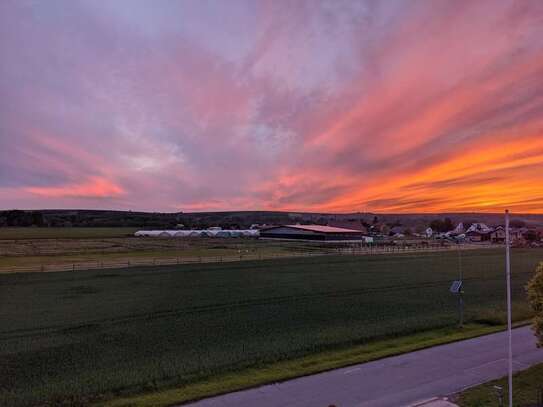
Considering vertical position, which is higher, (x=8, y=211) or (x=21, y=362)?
(x=8, y=211)

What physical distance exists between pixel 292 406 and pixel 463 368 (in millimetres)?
6017

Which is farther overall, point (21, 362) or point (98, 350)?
point (98, 350)

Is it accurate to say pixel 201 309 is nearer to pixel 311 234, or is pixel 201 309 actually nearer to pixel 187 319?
pixel 187 319

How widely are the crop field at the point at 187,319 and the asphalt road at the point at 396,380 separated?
2.36 metres

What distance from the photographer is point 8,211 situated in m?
184

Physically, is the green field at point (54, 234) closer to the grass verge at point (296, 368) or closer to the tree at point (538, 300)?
the grass verge at point (296, 368)

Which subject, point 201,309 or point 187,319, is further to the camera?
point 201,309

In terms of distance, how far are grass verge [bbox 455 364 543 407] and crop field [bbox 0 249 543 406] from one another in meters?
5.91

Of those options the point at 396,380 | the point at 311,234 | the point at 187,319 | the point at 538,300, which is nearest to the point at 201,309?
the point at 187,319

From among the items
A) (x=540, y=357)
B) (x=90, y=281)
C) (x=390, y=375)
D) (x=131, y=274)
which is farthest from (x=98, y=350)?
(x=131, y=274)

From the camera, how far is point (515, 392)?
35.1 ft

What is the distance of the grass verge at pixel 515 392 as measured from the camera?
1009 cm

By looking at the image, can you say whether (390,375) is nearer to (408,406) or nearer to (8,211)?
(408,406)

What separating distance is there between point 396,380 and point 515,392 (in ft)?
9.74
